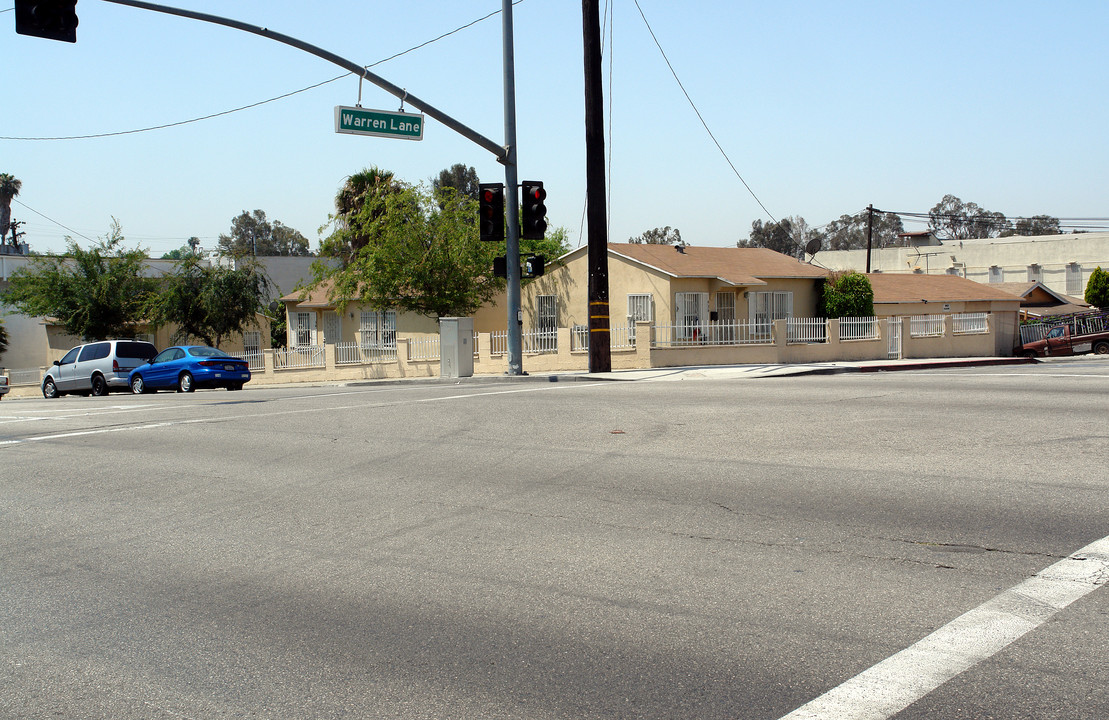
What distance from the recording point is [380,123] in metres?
19.5

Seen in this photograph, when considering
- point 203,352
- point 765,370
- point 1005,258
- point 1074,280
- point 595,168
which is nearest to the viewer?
point 595,168

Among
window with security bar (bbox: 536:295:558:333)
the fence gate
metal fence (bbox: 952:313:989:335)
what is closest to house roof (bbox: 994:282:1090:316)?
metal fence (bbox: 952:313:989:335)

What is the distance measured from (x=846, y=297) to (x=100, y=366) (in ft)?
90.2

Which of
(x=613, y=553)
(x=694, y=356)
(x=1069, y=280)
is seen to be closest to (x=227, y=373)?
(x=694, y=356)

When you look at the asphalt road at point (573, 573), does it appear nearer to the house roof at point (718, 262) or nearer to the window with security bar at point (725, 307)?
the house roof at point (718, 262)

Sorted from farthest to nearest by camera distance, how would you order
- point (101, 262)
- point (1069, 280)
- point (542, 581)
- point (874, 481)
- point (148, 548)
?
point (1069, 280), point (101, 262), point (874, 481), point (148, 548), point (542, 581)

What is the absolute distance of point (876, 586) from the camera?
560 centimetres

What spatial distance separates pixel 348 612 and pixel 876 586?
10.5 feet

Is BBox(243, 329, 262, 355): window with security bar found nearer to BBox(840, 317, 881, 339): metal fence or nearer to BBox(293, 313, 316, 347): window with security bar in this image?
BBox(293, 313, 316, 347): window with security bar

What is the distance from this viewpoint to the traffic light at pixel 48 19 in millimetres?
13578

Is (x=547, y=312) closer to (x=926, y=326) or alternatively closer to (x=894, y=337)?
(x=894, y=337)

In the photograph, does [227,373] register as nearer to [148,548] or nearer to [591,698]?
[148,548]

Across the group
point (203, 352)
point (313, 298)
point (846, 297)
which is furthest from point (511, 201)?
point (313, 298)

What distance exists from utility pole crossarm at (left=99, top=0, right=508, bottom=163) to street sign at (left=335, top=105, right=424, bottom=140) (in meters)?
0.35
